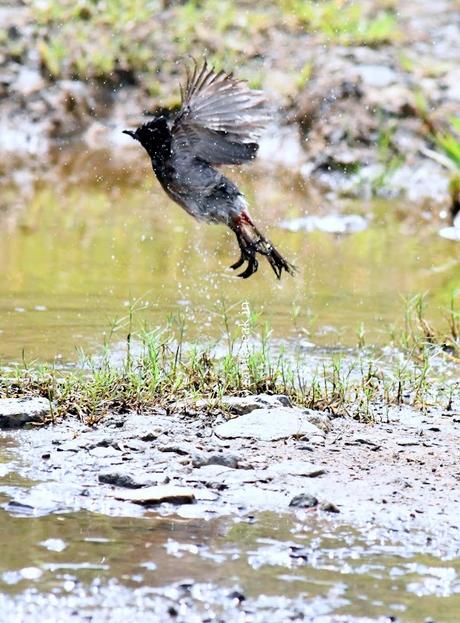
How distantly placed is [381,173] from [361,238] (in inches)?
123

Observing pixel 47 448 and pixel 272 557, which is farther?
pixel 47 448

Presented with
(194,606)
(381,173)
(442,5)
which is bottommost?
(194,606)

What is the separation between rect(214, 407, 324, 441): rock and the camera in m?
5.89

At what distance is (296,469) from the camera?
5461mm

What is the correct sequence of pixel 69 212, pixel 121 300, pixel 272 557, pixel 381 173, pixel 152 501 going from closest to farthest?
1. pixel 272 557
2. pixel 152 501
3. pixel 121 300
4. pixel 69 212
5. pixel 381 173

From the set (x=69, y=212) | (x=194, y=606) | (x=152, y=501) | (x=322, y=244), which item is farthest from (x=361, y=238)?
(x=194, y=606)

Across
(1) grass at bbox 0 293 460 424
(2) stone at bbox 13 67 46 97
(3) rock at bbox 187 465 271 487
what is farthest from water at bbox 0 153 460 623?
(2) stone at bbox 13 67 46 97

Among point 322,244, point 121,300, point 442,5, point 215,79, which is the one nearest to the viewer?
point 215,79

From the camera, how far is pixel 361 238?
12156mm

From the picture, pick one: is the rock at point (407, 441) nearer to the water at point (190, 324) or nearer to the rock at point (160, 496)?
the water at point (190, 324)

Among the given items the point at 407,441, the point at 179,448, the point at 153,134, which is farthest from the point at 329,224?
the point at 179,448

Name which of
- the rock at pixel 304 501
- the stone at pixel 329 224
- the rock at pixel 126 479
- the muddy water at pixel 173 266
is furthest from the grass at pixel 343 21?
the rock at pixel 304 501

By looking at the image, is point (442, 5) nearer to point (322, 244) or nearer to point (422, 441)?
point (322, 244)

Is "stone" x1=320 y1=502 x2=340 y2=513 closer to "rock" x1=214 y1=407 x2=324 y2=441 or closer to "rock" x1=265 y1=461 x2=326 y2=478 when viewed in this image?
"rock" x1=265 y1=461 x2=326 y2=478
